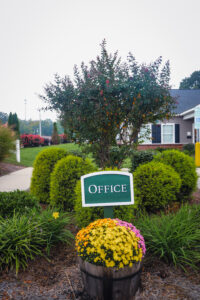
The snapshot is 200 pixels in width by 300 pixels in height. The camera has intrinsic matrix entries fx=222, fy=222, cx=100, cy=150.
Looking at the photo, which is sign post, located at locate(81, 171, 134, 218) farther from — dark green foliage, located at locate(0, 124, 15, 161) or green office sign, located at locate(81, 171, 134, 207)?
dark green foliage, located at locate(0, 124, 15, 161)

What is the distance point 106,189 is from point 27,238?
41.0 inches

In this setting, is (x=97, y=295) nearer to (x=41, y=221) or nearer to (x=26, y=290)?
(x=26, y=290)

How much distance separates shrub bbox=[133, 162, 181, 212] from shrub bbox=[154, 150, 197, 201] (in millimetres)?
678

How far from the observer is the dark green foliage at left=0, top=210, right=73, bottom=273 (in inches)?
89.4

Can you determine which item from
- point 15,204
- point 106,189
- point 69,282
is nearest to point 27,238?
point 69,282

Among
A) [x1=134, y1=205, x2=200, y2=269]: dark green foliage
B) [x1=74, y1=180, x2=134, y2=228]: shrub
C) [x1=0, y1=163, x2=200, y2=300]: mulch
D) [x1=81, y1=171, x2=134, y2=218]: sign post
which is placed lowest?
[x1=0, y1=163, x2=200, y2=300]: mulch

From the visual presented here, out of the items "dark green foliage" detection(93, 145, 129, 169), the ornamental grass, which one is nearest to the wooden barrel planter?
the ornamental grass

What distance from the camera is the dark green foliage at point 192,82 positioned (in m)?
45.5

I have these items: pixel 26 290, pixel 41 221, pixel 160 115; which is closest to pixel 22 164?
pixel 160 115

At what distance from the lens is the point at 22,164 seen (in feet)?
41.6

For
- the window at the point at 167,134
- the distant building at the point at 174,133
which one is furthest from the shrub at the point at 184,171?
the window at the point at 167,134

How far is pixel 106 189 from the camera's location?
7.54ft

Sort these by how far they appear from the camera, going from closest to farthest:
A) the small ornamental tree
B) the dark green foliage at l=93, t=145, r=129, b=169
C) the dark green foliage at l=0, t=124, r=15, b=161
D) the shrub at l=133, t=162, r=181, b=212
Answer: the shrub at l=133, t=162, r=181, b=212 → the small ornamental tree → the dark green foliage at l=93, t=145, r=129, b=169 → the dark green foliage at l=0, t=124, r=15, b=161

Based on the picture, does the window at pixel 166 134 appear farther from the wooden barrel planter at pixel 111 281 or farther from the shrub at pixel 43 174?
the wooden barrel planter at pixel 111 281
